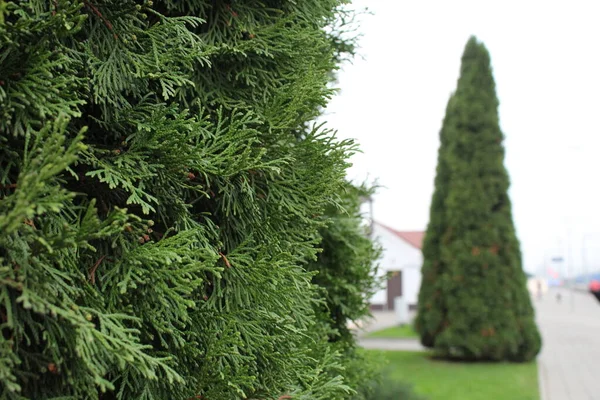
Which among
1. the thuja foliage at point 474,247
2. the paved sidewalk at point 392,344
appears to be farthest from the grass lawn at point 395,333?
the thuja foliage at point 474,247

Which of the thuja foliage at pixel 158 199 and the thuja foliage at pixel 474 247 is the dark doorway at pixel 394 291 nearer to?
the thuja foliage at pixel 474 247

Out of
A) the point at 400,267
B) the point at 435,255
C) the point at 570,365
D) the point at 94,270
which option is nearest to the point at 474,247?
the point at 435,255

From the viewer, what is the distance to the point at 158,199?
2.23 m

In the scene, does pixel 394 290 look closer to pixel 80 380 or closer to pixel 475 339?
pixel 475 339

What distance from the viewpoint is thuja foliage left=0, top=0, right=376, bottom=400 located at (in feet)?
5.66

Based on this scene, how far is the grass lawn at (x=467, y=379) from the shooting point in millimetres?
9922

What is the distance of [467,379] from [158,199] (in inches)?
424

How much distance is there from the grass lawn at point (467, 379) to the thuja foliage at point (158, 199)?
250 inches

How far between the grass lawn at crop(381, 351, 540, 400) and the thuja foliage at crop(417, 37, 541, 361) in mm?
585

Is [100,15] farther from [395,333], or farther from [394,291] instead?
[394,291]

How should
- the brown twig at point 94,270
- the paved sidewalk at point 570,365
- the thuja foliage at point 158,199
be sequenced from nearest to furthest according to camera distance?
the thuja foliage at point 158,199 < the brown twig at point 94,270 < the paved sidewalk at point 570,365

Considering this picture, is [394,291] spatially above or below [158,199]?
above

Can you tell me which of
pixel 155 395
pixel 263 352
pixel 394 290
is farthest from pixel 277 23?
pixel 394 290

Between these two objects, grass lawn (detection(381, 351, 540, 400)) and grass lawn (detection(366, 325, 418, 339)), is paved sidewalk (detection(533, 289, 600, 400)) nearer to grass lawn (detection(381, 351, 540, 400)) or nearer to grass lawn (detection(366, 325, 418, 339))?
grass lawn (detection(381, 351, 540, 400))
